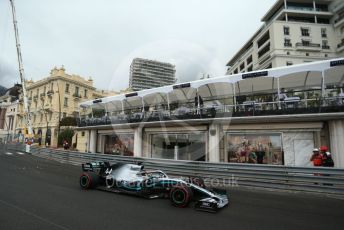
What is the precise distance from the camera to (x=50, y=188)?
7.55 metres

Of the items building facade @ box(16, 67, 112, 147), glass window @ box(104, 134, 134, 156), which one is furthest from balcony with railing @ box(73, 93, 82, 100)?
glass window @ box(104, 134, 134, 156)

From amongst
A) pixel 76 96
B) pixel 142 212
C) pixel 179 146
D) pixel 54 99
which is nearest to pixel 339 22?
pixel 179 146

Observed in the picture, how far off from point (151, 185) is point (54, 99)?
43.5m

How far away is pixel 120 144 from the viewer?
67.8 feet

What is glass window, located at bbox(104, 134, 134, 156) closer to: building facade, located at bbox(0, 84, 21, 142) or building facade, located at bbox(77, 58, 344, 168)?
building facade, located at bbox(77, 58, 344, 168)

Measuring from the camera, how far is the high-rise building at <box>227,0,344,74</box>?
45781 mm

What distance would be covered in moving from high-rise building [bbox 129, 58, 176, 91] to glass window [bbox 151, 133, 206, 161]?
2468 inches

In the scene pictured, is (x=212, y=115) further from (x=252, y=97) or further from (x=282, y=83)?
(x=282, y=83)

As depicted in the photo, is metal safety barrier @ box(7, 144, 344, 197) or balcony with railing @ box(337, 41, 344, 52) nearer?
metal safety barrier @ box(7, 144, 344, 197)

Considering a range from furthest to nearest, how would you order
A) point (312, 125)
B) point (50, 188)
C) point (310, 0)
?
point (310, 0)
point (312, 125)
point (50, 188)

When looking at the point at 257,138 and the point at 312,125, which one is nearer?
the point at 312,125

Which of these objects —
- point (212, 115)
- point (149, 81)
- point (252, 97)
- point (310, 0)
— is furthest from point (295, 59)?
point (149, 81)

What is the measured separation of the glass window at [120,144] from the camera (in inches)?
770

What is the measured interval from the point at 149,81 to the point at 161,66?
11617 millimetres
